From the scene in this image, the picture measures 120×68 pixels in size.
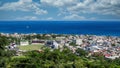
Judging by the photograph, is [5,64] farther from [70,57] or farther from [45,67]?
[70,57]

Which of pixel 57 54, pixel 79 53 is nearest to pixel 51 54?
pixel 57 54

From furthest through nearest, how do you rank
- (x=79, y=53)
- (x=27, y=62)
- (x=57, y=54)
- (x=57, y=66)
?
(x=79, y=53) < (x=57, y=54) < (x=27, y=62) < (x=57, y=66)

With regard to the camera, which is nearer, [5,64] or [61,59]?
[5,64]

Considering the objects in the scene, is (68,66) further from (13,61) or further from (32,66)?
(13,61)

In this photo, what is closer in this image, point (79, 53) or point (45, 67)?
point (45, 67)

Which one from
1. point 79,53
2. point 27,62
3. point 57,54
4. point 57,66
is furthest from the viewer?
point 79,53

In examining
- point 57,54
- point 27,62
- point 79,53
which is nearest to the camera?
point 27,62

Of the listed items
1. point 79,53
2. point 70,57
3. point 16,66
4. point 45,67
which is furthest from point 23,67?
point 79,53

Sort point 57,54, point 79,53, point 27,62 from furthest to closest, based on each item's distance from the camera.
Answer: point 79,53
point 57,54
point 27,62

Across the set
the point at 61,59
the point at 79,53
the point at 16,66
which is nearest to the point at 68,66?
the point at 61,59
